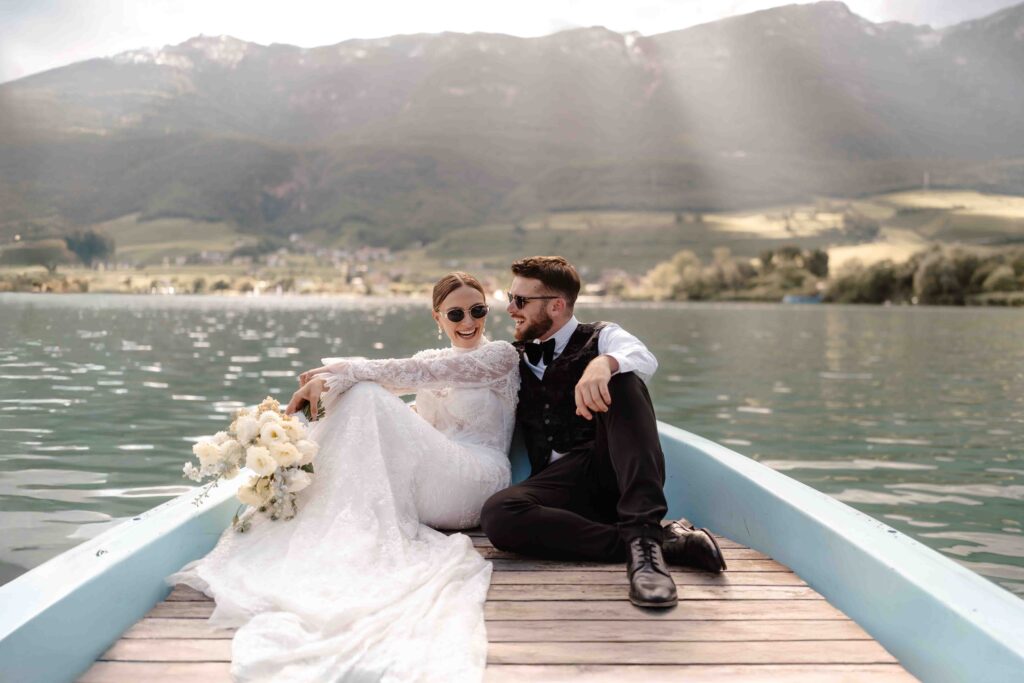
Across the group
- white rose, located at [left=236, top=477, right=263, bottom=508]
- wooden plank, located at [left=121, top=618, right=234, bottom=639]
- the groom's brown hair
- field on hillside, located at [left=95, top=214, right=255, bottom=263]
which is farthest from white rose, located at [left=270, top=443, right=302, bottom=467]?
field on hillside, located at [left=95, top=214, right=255, bottom=263]

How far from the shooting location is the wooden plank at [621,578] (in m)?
2.88

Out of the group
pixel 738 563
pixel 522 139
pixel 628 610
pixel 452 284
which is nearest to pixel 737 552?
pixel 738 563

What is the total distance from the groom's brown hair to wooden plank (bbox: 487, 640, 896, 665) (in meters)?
1.55

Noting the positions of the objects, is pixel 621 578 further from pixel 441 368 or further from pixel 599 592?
pixel 441 368

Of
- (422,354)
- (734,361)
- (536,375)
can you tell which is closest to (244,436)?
(422,354)

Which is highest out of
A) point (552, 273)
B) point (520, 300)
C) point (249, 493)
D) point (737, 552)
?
point (552, 273)

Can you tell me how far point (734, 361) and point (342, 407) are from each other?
19.7 metres

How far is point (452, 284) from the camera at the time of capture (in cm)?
358

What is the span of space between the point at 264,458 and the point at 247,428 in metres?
0.21

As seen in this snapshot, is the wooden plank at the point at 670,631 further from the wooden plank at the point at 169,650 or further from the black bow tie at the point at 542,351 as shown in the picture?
the black bow tie at the point at 542,351

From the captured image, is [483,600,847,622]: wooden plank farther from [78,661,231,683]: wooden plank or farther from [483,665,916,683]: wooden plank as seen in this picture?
[78,661,231,683]: wooden plank

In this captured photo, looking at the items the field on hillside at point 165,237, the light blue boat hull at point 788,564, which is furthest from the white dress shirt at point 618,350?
the field on hillside at point 165,237

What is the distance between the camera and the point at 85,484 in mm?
7191

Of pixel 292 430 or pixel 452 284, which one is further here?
pixel 452 284
